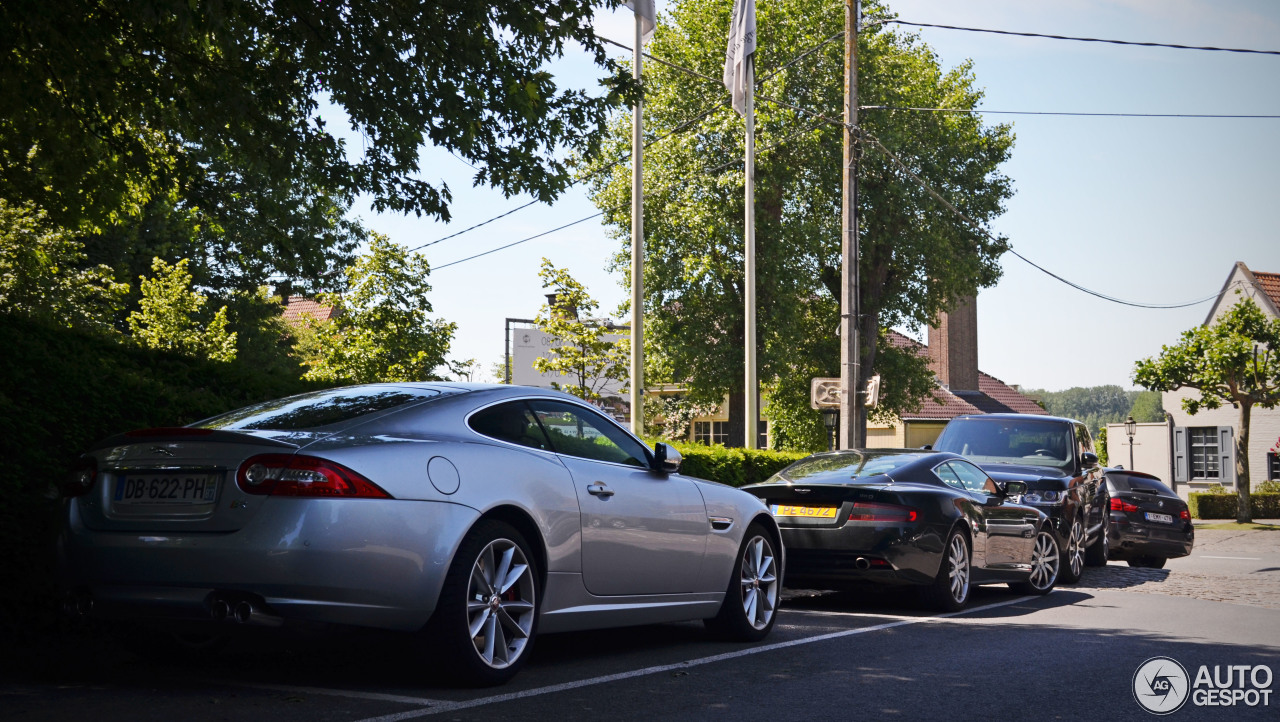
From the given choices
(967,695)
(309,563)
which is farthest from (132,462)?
(967,695)

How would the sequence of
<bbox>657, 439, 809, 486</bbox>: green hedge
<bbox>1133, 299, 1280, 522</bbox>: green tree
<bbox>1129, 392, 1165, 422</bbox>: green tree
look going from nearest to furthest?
<bbox>657, 439, 809, 486</bbox>: green hedge → <bbox>1133, 299, 1280, 522</bbox>: green tree → <bbox>1129, 392, 1165, 422</bbox>: green tree

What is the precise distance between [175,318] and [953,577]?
26079 millimetres

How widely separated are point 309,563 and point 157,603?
28.4 inches

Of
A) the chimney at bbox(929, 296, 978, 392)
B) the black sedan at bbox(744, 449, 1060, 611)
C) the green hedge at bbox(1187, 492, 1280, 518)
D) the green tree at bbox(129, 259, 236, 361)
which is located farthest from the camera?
the chimney at bbox(929, 296, 978, 392)

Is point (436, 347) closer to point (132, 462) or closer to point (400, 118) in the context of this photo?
point (400, 118)

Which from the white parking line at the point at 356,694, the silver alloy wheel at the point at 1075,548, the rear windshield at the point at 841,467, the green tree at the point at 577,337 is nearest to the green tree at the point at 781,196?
the green tree at the point at 577,337

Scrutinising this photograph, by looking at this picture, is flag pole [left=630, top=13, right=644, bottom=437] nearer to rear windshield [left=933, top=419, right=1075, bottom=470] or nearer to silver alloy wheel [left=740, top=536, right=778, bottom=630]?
rear windshield [left=933, top=419, right=1075, bottom=470]

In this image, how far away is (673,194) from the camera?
3462cm

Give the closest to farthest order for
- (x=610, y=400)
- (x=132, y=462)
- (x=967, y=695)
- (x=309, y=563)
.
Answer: (x=309, y=563)
(x=132, y=462)
(x=967, y=695)
(x=610, y=400)

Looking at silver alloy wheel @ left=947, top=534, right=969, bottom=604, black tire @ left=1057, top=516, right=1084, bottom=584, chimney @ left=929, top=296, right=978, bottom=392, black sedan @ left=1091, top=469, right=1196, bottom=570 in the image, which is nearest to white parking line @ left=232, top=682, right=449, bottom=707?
silver alloy wheel @ left=947, top=534, right=969, bottom=604

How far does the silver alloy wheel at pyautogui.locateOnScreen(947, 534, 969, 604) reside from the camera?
1066cm

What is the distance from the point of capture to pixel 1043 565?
504 inches

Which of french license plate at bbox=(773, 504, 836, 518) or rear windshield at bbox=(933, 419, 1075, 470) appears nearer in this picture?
french license plate at bbox=(773, 504, 836, 518)

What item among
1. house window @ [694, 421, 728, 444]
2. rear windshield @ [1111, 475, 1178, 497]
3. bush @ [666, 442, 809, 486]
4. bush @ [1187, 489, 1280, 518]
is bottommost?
bush @ [1187, 489, 1280, 518]
